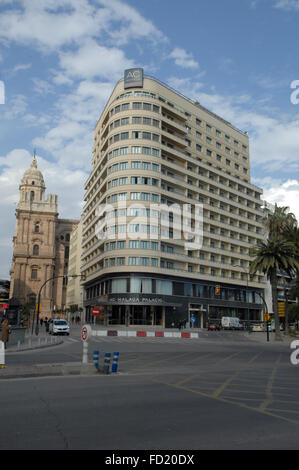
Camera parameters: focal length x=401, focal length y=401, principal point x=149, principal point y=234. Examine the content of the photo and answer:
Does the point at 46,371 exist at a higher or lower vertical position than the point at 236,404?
lower

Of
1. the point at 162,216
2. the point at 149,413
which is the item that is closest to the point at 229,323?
the point at 162,216

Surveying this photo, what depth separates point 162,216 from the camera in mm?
60188

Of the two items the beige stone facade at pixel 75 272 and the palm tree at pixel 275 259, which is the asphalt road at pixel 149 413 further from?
the beige stone facade at pixel 75 272

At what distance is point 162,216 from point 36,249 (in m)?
54.1

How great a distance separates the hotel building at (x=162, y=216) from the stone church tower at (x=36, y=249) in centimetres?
2537

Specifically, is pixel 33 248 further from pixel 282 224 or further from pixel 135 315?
pixel 282 224

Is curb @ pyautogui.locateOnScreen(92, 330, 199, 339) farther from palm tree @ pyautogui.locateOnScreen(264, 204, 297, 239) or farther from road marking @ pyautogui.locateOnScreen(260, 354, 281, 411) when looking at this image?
road marking @ pyautogui.locateOnScreen(260, 354, 281, 411)

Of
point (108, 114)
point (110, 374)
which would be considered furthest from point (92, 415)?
point (108, 114)

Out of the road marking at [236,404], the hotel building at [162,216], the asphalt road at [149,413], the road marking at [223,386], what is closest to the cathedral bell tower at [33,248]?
the hotel building at [162,216]

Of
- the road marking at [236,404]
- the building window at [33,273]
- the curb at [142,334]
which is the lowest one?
the curb at [142,334]

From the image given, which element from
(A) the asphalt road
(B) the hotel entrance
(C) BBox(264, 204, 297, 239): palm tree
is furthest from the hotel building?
(A) the asphalt road

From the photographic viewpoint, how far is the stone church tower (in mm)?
99500

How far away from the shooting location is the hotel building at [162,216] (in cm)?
5800
